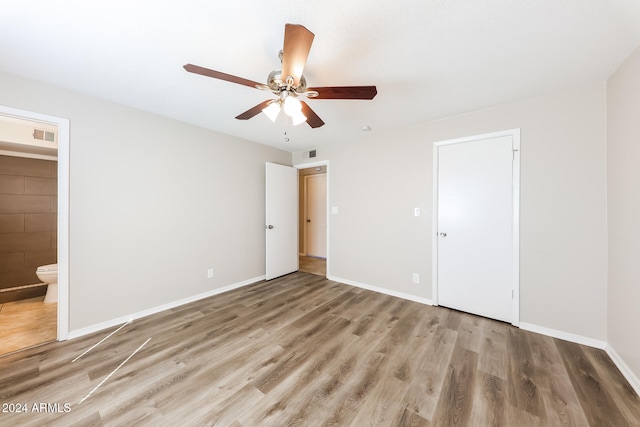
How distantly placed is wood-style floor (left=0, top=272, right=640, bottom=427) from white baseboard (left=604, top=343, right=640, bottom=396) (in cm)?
4

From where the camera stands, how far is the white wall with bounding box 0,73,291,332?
86.6 inches

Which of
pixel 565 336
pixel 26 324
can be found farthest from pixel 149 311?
pixel 565 336

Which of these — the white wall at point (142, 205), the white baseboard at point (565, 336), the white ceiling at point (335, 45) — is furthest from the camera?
the white wall at point (142, 205)

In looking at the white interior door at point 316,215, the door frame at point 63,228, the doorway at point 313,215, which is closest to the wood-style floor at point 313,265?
the doorway at point 313,215

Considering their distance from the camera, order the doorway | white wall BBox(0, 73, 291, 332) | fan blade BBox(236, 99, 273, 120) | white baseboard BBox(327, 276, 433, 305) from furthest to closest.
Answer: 1. the doorway
2. white baseboard BBox(327, 276, 433, 305)
3. white wall BBox(0, 73, 291, 332)
4. fan blade BBox(236, 99, 273, 120)

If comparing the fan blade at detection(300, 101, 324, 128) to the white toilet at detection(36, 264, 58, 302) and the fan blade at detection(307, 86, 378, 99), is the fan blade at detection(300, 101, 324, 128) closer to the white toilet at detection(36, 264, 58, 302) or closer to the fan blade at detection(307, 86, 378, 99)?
the fan blade at detection(307, 86, 378, 99)

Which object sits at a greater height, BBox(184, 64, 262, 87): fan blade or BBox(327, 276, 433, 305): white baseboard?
BBox(184, 64, 262, 87): fan blade

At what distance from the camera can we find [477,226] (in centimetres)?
262

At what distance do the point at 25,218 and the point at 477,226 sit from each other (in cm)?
612

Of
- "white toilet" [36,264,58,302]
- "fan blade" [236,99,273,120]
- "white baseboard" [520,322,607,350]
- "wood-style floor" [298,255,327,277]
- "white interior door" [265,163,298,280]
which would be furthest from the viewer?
"wood-style floor" [298,255,327,277]

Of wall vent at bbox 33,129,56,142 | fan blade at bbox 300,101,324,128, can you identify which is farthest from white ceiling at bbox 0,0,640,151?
wall vent at bbox 33,129,56,142

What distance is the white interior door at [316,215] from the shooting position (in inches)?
229

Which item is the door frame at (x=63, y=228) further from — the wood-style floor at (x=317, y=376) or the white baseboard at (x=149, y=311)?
the wood-style floor at (x=317, y=376)

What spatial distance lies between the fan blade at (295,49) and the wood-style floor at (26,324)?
10.3 feet
